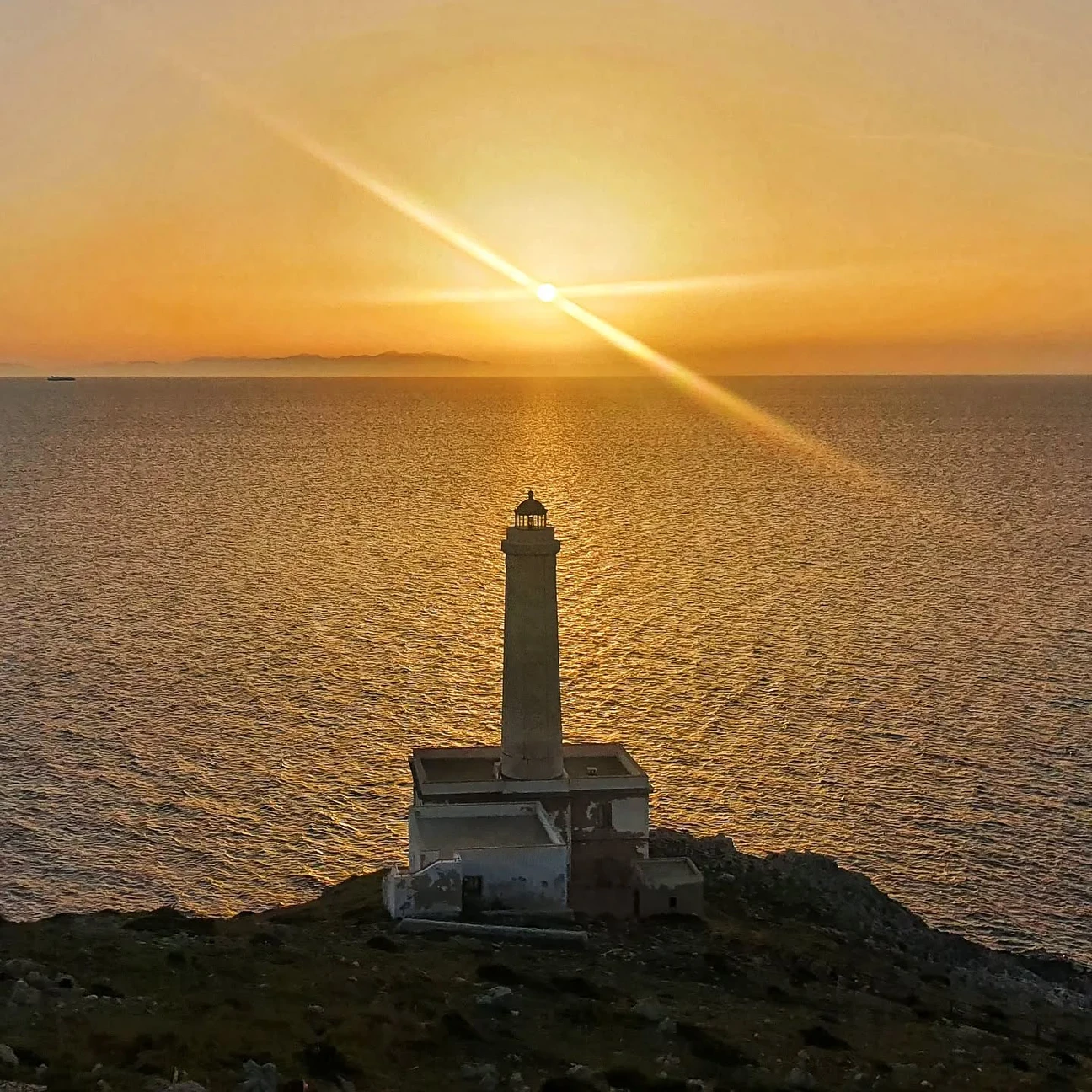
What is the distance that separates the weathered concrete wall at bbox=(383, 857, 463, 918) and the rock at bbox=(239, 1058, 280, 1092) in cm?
1174

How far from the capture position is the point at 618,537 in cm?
13312

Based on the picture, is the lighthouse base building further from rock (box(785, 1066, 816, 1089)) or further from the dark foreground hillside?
rock (box(785, 1066, 816, 1089))

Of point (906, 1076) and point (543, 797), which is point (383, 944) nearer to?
point (543, 797)

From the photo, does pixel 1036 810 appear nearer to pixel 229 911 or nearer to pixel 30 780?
pixel 229 911

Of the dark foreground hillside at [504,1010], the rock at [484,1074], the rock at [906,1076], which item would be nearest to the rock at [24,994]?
the dark foreground hillside at [504,1010]

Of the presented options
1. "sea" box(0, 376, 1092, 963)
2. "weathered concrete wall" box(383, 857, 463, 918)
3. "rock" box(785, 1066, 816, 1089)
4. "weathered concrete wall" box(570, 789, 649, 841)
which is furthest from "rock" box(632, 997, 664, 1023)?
"sea" box(0, 376, 1092, 963)

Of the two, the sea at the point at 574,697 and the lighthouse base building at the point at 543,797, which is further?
the sea at the point at 574,697

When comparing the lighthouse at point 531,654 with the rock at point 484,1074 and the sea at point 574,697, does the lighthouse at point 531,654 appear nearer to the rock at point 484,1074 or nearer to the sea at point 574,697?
the sea at point 574,697

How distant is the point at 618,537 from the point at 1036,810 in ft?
269

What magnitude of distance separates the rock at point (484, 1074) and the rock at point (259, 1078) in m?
3.83

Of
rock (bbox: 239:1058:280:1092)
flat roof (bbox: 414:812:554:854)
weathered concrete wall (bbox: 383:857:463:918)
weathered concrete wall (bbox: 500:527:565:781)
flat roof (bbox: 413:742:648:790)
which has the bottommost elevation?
weathered concrete wall (bbox: 383:857:463:918)

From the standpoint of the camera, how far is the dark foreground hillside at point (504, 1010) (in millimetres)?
22562

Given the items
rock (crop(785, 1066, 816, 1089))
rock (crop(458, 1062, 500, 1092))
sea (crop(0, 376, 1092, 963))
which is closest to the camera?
rock (crop(458, 1062, 500, 1092))

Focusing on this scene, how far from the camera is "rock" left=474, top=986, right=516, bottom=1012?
2727 centimetres
